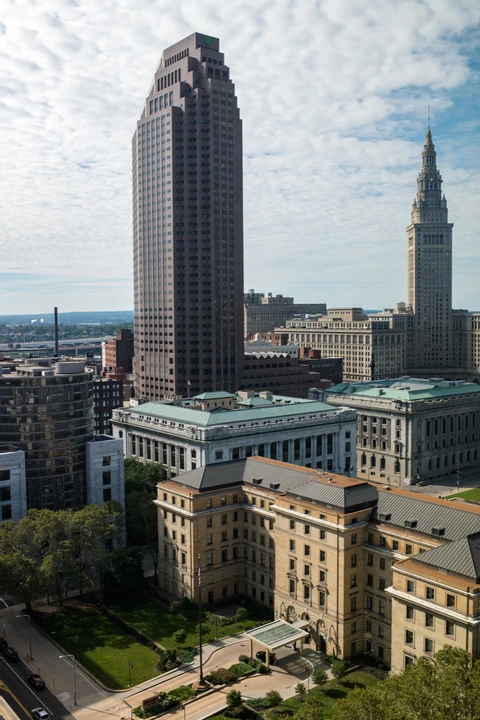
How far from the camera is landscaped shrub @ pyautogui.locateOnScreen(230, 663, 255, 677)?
8894 cm

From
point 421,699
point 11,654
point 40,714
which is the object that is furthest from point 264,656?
point 421,699

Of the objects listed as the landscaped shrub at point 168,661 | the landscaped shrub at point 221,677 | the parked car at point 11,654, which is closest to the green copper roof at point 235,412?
the landscaped shrub at point 168,661

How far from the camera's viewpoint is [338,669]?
87.3 meters

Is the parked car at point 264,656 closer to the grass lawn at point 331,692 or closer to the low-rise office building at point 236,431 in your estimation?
the grass lawn at point 331,692

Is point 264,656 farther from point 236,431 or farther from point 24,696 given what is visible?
point 236,431

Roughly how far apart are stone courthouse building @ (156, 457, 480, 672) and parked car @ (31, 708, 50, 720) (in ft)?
116

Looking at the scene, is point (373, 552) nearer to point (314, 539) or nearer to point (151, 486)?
point (314, 539)

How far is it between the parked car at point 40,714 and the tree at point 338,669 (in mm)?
35694

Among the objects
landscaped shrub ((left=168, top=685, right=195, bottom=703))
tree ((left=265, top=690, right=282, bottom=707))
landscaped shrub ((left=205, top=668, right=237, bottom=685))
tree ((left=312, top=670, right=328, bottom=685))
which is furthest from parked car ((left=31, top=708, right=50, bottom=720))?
tree ((left=312, top=670, right=328, bottom=685))

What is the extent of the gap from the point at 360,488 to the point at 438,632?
25.6 m

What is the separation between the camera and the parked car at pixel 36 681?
87062mm

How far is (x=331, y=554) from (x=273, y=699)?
21.5m

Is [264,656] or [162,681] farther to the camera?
[264,656]

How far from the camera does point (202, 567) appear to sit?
366 feet
